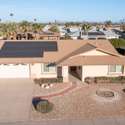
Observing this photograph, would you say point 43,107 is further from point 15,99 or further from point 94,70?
point 94,70

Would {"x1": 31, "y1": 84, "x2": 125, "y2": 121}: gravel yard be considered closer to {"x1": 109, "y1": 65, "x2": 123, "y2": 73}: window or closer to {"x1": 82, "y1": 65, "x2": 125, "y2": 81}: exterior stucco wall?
{"x1": 82, "y1": 65, "x2": 125, "y2": 81}: exterior stucco wall

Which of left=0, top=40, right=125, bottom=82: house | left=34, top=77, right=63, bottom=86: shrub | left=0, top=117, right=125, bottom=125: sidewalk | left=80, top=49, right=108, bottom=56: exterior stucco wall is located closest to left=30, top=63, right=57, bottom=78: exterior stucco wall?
left=0, top=40, right=125, bottom=82: house

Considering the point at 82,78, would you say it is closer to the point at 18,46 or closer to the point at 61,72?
the point at 61,72

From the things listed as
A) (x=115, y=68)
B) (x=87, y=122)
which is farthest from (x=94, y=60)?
(x=87, y=122)

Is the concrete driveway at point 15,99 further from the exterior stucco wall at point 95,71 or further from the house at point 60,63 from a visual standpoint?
the exterior stucco wall at point 95,71

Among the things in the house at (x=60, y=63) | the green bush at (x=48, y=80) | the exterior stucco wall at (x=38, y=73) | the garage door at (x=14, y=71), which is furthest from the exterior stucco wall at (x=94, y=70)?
the garage door at (x=14, y=71)

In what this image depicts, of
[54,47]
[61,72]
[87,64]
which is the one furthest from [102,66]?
[54,47]

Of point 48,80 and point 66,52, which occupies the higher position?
point 66,52
